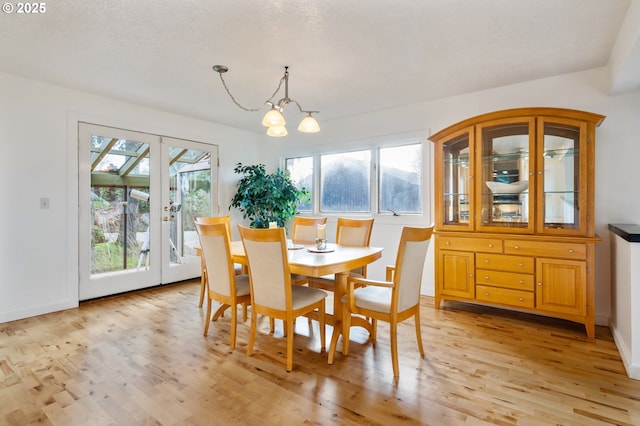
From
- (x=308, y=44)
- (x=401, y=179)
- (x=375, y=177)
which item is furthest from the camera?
(x=375, y=177)

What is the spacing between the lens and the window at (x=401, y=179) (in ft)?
13.5

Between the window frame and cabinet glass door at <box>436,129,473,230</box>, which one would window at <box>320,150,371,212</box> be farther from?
cabinet glass door at <box>436,129,473,230</box>

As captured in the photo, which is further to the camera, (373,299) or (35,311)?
(35,311)

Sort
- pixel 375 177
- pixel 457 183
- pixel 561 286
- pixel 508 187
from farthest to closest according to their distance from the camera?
pixel 375 177, pixel 457 183, pixel 508 187, pixel 561 286

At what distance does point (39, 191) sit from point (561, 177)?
17.1 ft

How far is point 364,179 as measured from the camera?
15.1 ft

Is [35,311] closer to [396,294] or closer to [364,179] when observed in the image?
[396,294]

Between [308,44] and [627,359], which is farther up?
[308,44]

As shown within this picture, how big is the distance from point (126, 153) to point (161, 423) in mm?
3435

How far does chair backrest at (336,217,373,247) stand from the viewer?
323cm

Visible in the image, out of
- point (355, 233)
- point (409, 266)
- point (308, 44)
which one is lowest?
point (409, 266)

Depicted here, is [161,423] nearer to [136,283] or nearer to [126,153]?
[136,283]

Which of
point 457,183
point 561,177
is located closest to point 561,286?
point 561,177

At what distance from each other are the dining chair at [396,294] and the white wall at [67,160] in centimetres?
183
